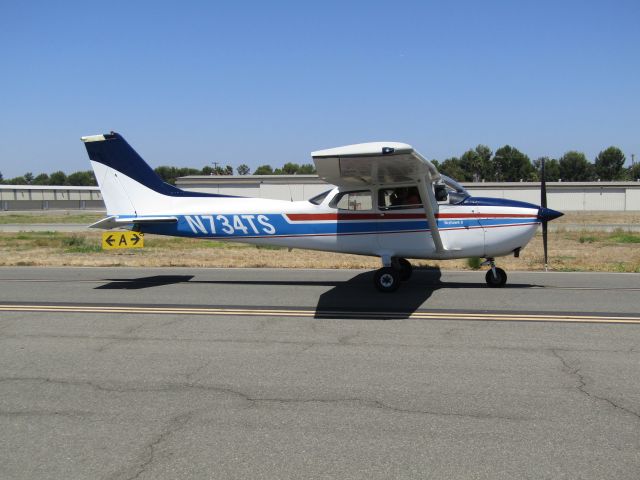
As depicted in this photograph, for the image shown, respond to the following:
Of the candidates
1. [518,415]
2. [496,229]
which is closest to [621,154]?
[496,229]

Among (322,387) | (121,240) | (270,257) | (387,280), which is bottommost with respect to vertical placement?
(270,257)

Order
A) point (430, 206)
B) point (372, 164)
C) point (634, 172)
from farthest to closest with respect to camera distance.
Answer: point (634, 172)
point (430, 206)
point (372, 164)

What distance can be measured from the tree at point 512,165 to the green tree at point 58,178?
97.8 metres

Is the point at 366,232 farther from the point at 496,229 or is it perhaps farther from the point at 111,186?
the point at 111,186

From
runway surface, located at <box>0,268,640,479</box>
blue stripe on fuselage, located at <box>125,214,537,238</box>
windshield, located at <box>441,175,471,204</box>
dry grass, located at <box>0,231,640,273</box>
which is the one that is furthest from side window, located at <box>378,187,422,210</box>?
dry grass, located at <box>0,231,640,273</box>

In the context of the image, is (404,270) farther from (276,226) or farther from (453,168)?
(453,168)

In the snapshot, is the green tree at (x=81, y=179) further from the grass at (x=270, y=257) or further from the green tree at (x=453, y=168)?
the grass at (x=270, y=257)

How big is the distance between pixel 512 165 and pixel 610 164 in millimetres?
17900

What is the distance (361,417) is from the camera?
14.6 ft

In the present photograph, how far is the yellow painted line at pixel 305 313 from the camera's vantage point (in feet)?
26.2

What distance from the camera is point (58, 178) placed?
452 ft

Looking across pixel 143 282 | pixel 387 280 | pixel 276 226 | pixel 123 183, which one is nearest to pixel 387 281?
pixel 387 280

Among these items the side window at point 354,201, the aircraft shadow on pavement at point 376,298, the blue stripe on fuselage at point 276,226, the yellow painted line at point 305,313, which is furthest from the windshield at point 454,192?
the yellow painted line at point 305,313

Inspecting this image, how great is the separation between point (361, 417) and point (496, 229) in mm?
7133
